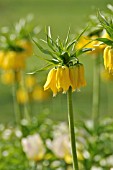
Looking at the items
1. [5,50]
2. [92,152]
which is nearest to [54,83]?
[92,152]

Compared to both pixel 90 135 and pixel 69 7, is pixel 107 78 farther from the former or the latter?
pixel 69 7

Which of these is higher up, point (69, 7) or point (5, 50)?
point (69, 7)

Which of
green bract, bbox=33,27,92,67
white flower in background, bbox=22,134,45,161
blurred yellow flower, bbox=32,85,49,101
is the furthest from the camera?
blurred yellow flower, bbox=32,85,49,101

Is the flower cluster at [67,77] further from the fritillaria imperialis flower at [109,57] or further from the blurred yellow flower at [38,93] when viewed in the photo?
the blurred yellow flower at [38,93]

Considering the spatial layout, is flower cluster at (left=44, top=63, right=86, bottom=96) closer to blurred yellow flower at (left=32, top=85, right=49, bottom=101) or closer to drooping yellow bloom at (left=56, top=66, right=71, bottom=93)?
drooping yellow bloom at (left=56, top=66, right=71, bottom=93)

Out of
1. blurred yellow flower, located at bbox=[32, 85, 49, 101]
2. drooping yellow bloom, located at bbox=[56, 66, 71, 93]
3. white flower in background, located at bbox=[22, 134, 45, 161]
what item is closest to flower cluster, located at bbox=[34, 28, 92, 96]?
drooping yellow bloom, located at bbox=[56, 66, 71, 93]

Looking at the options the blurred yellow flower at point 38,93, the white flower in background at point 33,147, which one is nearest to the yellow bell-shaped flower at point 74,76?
the white flower in background at point 33,147

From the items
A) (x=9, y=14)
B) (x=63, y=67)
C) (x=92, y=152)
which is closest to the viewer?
(x=63, y=67)
